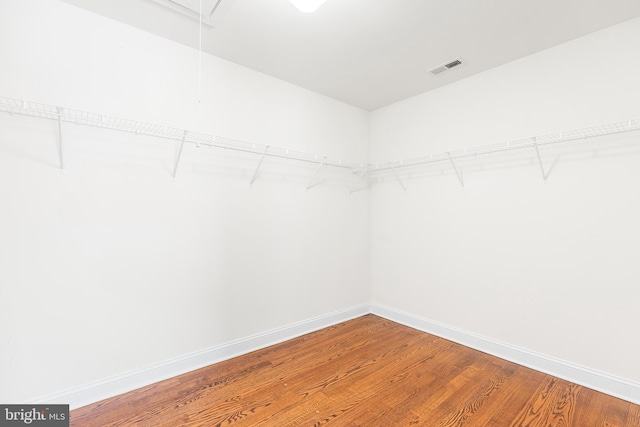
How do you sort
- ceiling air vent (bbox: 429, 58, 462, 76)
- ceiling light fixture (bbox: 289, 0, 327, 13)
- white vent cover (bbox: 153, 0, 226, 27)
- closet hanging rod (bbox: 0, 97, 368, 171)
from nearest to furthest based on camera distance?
ceiling light fixture (bbox: 289, 0, 327, 13) → closet hanging rod (bbox: 0, 97, 368, 171) → white vent cover (bbox: 153, 0, 226, 27) → ceiling air vent (bbox: 429, 58, 462, 76)

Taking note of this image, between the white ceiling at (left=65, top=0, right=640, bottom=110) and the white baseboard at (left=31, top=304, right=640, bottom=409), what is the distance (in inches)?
93.1

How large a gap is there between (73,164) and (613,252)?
355 centimetres

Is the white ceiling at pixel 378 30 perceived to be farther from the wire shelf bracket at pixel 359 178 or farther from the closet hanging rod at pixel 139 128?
the wire shelf bracket at pixel 359 178

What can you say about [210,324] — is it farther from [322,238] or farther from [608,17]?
[608,17]

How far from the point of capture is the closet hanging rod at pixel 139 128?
1.59m

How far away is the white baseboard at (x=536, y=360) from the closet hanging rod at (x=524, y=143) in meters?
1.62

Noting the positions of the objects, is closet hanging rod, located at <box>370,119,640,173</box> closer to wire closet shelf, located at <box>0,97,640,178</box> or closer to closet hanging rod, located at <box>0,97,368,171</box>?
wire closet shelf, located at <box>0,97,640,178</box>

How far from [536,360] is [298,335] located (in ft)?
6.50

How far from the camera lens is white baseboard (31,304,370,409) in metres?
1.73

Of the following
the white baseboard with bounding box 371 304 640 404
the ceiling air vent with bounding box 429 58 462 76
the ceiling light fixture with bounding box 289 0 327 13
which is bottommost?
the white baseboard with bounding box 371 304 640 404

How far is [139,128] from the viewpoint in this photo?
1.95m

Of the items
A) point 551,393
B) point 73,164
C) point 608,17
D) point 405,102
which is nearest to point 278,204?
point 73,164

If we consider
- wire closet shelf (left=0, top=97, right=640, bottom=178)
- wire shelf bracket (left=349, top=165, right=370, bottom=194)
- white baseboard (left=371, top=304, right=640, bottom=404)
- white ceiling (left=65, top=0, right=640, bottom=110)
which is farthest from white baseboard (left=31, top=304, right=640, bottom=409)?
white ceiling (left=65, top=0, right=640, bottom=110)

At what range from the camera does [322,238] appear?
302 centimetres
